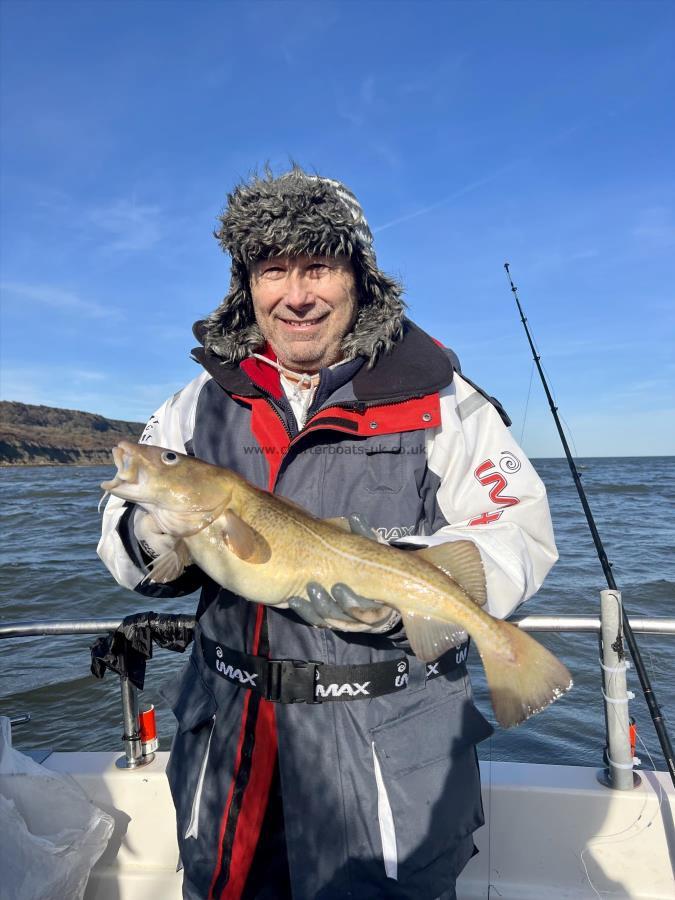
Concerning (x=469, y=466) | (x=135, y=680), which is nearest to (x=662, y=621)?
(x=469, y=466)

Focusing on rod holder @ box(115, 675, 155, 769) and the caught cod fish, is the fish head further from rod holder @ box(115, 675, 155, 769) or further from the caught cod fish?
rod holder @ box(115, 675, 155, 769)

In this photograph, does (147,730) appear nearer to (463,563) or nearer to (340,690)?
(340,690)

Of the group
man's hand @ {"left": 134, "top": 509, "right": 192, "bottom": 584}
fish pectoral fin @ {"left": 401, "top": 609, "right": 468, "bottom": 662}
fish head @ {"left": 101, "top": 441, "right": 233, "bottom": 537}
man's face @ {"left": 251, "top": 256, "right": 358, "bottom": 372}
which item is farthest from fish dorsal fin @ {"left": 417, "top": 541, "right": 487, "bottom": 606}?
man's face @ {"left": 251, "top": 256, "right": 358, "bottom": 372}

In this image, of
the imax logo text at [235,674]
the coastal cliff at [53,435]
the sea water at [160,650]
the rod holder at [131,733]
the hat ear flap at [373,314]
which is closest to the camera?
the imax logo text at [235,674]

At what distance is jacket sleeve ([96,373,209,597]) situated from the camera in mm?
2688

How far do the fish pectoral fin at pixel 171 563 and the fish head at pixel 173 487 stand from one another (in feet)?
0.21

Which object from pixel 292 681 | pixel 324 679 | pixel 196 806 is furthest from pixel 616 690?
pixel 196 806

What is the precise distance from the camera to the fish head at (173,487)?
239 cm

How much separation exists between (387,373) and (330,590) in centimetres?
104

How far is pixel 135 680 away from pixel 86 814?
692 millimetres

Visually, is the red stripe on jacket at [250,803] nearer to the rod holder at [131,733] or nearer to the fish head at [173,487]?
the fish head at [173,487]

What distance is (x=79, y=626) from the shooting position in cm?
353

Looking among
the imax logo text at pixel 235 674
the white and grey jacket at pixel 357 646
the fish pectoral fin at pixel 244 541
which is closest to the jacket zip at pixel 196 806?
the white and grey jacket at pixel 357 646

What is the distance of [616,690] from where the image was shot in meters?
3.15
